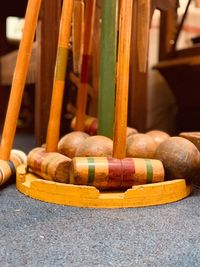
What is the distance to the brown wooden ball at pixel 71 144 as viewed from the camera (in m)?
1.07

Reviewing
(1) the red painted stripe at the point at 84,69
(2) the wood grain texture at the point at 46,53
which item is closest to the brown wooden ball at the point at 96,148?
(1) the red painted stripe at the point at 84,69

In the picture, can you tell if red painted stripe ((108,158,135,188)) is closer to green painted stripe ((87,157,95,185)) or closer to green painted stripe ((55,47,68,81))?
green painted stripe ((87,157,95,185))

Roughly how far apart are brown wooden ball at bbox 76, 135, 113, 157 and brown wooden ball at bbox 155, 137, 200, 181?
142 millimetres

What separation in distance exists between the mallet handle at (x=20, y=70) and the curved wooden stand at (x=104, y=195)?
215mm

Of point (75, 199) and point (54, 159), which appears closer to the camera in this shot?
point (75, 199)

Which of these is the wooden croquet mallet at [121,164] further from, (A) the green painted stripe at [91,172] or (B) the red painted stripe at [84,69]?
(B) the red painted stripe at [84,69]

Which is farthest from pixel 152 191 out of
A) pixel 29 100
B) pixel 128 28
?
pixel 29 100

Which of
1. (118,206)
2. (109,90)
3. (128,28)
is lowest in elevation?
(118,206)

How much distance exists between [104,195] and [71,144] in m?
0.28

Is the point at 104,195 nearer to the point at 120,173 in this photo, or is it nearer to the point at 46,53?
the point at 120,173

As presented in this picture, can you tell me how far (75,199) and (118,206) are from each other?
10cm

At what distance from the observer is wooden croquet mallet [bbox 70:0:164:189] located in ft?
2.76

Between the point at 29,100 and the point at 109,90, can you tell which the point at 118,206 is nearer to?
the point at 109,90

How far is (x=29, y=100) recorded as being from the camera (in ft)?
8.29
